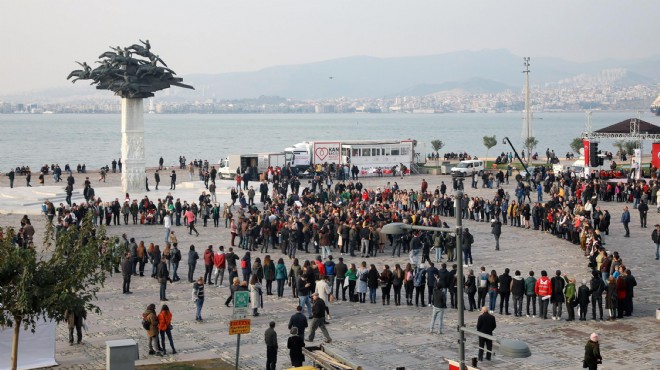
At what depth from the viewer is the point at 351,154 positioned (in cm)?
5666

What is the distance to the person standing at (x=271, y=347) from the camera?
1562 centimetres

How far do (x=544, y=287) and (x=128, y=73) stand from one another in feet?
97.2

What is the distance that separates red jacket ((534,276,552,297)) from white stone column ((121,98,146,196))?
28.6m

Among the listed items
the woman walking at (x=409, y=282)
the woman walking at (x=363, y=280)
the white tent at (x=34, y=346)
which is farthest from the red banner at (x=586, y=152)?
the white tent at (x=34, y=346)

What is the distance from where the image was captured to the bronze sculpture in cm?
4403

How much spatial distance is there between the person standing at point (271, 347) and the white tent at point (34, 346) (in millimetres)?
3929

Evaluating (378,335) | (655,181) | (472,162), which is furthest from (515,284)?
(472,162)

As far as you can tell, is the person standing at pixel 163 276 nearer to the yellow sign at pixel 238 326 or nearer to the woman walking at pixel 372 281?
the woman walking at pixel 372 281

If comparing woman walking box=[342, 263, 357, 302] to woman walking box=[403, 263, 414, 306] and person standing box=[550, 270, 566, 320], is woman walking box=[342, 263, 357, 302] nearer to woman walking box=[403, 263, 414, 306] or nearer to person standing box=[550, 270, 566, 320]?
woman walking box=[403, 263, 414, 306]

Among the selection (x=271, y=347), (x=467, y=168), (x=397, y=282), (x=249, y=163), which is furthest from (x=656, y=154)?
(x=271, y=347)

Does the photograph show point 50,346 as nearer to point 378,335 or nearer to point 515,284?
point 378,335

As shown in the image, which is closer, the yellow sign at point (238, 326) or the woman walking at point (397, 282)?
the yellow sign at point (238, 326)

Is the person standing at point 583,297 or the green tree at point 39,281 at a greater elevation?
the green tree at point 39,281

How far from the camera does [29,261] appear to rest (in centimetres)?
1412
